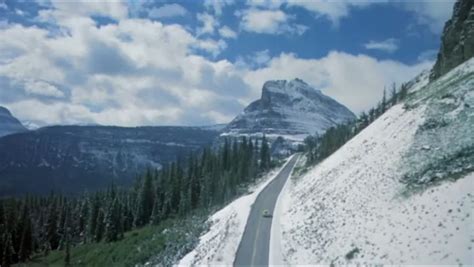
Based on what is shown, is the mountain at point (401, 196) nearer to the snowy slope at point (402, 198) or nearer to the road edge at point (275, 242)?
the snowy slope at point (402, 198)

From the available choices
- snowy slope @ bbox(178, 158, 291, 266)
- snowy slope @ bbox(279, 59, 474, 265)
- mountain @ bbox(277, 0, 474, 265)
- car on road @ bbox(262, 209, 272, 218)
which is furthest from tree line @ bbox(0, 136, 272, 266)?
snowy slope @ bbox(279, 59, 474, 265)

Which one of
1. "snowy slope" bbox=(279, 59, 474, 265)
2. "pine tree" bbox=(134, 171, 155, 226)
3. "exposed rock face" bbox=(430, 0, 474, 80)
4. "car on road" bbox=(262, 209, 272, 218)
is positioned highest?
"exposed rock face" bbox=(430, 0, 474, 80)

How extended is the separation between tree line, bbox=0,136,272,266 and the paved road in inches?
801

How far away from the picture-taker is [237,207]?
226 ft

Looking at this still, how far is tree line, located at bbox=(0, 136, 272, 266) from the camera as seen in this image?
97500 mm

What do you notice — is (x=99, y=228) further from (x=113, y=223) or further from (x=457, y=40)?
(x=457, y=40)

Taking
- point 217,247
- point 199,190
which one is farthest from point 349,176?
point 199,190

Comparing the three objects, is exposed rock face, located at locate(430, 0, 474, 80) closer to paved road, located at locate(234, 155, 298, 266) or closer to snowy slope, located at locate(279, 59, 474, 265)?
snowy slope, located at locate(279, 59, 474, 265)

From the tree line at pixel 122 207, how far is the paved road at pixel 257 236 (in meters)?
20.3

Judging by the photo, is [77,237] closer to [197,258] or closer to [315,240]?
[197,258]

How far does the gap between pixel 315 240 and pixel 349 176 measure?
14557 millimetres

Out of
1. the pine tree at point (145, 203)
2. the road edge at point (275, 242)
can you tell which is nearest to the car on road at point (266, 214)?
the road edge at point (275, 242)

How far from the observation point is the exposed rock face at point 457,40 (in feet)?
226

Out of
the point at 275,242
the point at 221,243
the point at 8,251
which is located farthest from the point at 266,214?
the point at 8,251
